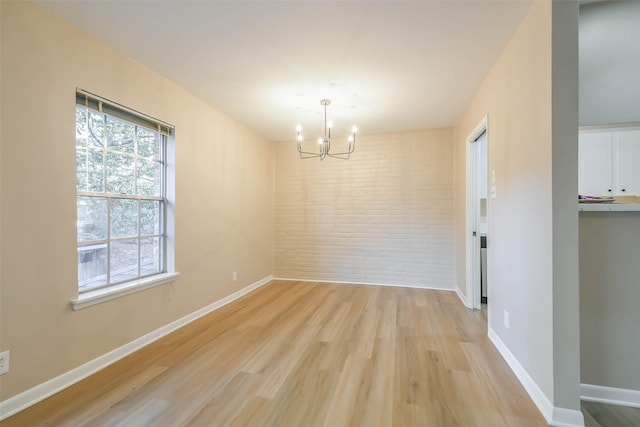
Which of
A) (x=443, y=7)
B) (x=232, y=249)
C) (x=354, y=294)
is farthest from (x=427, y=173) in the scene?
(x=232, y=249)

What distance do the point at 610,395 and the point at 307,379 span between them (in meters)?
1.95

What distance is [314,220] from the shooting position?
496cm

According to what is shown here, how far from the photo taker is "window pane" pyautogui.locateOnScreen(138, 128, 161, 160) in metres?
2.60

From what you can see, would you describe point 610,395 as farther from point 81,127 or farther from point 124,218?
point 81,127

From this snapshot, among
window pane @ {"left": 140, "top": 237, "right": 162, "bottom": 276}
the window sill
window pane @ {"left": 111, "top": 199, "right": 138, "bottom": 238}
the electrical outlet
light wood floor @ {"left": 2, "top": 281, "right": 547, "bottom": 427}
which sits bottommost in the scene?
light wood floor @ {"left": 2, "top": 281, "right": 547, "bottom": 427}

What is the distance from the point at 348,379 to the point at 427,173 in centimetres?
345

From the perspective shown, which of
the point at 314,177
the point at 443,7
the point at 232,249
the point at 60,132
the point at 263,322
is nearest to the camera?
the point at 443,7

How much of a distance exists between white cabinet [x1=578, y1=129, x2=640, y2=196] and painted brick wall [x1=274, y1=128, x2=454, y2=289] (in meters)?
1.81

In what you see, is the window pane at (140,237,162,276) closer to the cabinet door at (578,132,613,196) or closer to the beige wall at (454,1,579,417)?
the beige wall at (454,1,579,417)

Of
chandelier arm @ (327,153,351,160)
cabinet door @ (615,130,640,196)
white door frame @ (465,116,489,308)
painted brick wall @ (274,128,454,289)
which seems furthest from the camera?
chandelier arm @ (327,153,351,160)

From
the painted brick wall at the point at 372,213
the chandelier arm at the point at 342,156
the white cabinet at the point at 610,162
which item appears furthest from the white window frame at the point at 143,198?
the white cabinet at the point at 610,162

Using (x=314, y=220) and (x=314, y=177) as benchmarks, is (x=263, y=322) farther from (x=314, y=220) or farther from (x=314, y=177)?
(x=314, y=177)

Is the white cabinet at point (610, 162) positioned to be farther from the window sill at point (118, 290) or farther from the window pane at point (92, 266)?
the window pane at point (92, 266)

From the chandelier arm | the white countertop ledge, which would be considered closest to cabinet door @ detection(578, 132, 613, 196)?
the white countertop ledge
